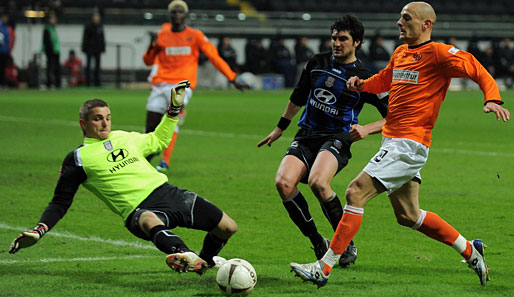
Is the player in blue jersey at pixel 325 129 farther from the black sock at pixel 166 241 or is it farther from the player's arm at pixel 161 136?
the black sock at pixel 166 241

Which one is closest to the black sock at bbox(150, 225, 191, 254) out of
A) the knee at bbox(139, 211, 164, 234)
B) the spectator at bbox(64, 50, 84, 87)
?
the knee at bbox(139, 211, 164, 234)

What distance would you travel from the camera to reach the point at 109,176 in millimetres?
6082

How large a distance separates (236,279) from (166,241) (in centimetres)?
51

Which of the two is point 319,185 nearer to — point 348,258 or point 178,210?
point 348,258

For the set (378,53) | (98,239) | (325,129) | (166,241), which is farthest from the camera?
(378,53)

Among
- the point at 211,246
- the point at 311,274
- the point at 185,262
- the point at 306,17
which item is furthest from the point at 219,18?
the point at 185,262

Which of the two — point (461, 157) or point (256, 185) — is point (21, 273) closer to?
point (256, 185)

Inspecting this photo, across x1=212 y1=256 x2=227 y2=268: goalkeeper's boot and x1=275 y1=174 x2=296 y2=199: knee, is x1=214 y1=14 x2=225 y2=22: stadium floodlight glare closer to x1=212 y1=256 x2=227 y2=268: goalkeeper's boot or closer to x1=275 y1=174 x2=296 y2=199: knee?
A: x1=275 y1=174 x2=296 y2=199: knee

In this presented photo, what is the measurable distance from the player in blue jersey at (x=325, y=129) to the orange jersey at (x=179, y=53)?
18.3 ft

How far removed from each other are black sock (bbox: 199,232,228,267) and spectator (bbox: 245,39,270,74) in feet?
91.6

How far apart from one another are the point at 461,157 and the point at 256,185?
14.7ft

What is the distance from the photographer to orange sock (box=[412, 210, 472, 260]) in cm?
619

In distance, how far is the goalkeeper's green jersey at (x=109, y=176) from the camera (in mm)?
6023

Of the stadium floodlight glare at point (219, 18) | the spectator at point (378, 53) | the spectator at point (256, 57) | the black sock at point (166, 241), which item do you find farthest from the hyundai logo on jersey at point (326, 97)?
the stadium floodlight glare at point (219, 18)
